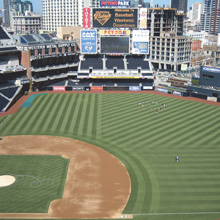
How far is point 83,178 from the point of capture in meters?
40.4

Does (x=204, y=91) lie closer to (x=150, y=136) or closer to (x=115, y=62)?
(x=115, y=62)

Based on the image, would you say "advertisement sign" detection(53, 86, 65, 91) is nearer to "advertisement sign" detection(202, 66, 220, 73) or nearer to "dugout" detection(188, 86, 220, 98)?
"dugout" detection(188, 86, 220, 98)

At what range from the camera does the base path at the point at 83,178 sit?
1289 inches

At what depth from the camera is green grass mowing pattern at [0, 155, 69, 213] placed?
33781 mm

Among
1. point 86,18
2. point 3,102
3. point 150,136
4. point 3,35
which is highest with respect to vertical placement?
point 86,18

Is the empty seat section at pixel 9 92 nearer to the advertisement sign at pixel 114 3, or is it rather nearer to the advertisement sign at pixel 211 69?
the advertisement sign at pixel 114 3

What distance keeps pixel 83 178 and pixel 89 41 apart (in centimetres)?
6700

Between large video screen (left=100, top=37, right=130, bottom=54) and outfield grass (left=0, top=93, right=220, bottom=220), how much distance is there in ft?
63.5

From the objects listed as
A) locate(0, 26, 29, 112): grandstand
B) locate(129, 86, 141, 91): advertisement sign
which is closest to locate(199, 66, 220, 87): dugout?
locate(129, 86, 141, 91): advertisement sign

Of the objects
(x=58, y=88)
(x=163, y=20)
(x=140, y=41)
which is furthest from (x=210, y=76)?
(x=163, y=20)

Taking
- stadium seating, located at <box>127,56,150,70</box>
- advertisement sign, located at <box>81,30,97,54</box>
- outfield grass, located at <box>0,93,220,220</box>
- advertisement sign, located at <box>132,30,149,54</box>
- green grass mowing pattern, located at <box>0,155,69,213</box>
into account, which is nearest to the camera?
green grass mowing pattern, located at <box>0,155,69,213</box>

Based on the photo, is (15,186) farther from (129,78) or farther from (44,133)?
(129,78)

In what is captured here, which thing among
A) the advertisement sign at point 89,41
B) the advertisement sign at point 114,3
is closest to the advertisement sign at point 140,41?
the advertisement sign at point 114,3

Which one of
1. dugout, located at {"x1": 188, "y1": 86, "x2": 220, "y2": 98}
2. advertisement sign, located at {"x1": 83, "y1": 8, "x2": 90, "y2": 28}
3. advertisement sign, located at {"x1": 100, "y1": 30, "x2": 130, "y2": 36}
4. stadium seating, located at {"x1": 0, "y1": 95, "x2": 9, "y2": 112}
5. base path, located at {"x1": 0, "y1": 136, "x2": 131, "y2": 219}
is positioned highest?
advertisement sign, located at {"x1": 83, "y1": 8, "x2": 90, "y2": 28}
